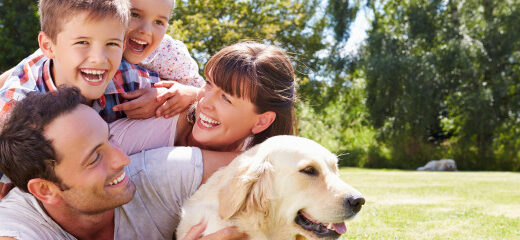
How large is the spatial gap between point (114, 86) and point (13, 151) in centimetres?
109

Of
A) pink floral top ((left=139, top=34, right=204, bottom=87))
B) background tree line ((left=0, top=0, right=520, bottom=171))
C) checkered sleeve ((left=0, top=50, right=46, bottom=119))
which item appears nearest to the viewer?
checkered sleeve ((left=0, top=50, right=46, bottom=119))

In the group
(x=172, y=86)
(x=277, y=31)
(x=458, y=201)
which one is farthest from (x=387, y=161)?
(x=172, y=86)

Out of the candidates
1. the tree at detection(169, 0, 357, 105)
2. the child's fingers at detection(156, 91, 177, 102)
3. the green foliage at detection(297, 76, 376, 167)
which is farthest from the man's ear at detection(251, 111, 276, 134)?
the green foliage at detection(297, 76, 376, 167)

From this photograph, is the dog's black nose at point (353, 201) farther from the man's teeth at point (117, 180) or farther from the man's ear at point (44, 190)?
the man's ear at point (44, 190)

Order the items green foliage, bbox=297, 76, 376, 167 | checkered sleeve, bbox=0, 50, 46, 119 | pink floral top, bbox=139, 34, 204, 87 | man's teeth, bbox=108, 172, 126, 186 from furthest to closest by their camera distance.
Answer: green foliage, bbox=297, 76, 376, 167 → pink floral top, bbox=139, 34, 204, 87 → checkered sleeve, bbox=0, 50, 46, 119 → man's teeth, bbox=108, 172, 126, 186

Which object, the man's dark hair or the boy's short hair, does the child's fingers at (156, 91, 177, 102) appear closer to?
the boy's short hair

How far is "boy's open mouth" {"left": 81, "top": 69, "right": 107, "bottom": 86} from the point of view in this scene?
3375 mm

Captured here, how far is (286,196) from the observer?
9.65 ft

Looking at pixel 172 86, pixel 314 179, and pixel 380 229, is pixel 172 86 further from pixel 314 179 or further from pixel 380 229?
pixel 380 229

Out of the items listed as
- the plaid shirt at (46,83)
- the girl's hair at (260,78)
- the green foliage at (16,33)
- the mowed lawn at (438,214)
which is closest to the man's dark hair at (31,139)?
the plaid shirt at (46,83)

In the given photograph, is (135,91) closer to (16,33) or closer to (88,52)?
(88,52)

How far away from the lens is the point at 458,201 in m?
10.2

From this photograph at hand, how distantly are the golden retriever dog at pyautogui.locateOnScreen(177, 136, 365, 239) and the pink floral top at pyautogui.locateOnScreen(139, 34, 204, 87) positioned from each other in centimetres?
173

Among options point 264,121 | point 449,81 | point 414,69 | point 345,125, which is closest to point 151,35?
point 264,121
